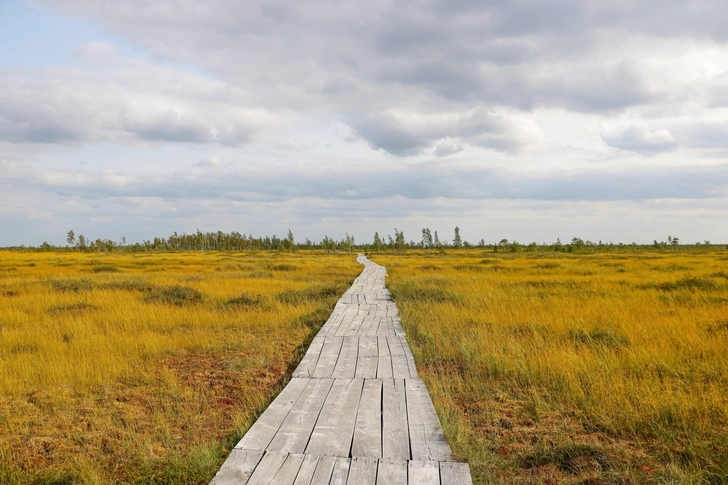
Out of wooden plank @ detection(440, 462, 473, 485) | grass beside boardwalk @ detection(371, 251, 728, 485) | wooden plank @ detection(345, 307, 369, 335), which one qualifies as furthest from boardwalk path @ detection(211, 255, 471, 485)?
wooden plank @ detection(345, 307, 369, 335)

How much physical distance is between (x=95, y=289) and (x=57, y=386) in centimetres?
1129

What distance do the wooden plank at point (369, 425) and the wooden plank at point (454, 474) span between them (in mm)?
505

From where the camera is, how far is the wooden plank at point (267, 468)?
2867mm

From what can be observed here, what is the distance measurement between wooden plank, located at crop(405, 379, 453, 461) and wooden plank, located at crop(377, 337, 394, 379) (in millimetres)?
650

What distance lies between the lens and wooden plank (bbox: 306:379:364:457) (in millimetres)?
3344

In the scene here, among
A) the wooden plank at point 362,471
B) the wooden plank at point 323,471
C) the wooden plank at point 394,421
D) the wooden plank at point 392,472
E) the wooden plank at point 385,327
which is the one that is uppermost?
the wooden plank at point 323,471

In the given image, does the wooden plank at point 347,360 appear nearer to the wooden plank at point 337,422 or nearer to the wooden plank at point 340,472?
the wooden plank at point 337,422

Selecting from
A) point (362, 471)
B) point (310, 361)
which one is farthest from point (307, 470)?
point (310, 361)

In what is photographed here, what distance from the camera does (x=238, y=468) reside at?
9.95 feet

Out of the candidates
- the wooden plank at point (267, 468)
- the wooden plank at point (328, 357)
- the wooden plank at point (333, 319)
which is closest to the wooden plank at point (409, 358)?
the wooden plank at point (328, 357)

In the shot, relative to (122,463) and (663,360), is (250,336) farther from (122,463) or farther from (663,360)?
(663,360)

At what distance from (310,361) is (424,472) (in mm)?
3223

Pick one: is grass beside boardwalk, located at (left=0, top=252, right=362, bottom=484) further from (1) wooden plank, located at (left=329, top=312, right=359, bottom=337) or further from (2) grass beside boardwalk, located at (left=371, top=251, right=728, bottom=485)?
(2) grass beside boardwalk, located at (left=371, top=251, right=728, bottom=485)

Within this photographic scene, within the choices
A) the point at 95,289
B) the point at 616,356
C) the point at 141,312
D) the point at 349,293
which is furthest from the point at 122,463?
the point at 95,289
